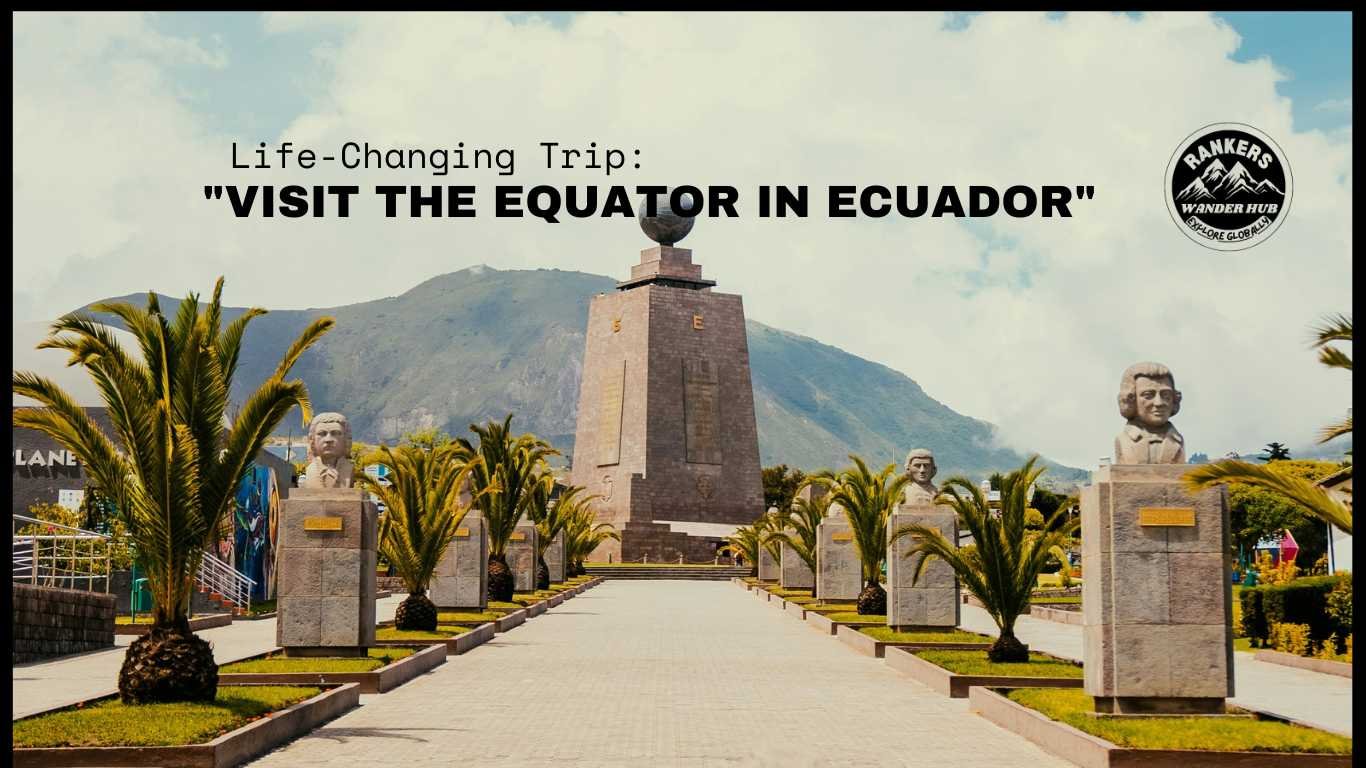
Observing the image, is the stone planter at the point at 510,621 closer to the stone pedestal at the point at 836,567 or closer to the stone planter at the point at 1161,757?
the stone pedestal at the point at 836,567

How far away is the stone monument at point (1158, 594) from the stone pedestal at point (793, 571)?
31.8 metres

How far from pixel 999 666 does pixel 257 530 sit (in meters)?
25.3

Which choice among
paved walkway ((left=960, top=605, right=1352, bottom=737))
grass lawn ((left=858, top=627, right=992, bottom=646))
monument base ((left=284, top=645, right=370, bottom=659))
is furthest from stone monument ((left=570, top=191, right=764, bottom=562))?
monument base ((left=284, top=645, right=370, bottom=659))

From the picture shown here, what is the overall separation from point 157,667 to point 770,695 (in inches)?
248

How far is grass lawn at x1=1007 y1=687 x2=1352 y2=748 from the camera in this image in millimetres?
11469

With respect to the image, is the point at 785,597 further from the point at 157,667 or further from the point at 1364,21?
the point at 1364,21

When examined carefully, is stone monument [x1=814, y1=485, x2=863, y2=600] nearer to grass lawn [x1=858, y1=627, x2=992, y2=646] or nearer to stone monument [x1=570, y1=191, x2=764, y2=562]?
grass lawn [x1=858, y1=627, x2=992, y2=646]

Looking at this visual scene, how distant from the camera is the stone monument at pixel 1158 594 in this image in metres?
13.4

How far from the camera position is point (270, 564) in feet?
135

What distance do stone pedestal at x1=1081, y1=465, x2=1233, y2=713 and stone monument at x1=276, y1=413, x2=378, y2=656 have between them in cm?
871

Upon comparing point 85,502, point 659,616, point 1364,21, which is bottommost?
point 659,616

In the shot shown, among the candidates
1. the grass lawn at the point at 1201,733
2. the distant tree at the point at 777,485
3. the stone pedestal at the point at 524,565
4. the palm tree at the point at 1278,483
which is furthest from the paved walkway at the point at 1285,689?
the distant tree at the point at 777,485

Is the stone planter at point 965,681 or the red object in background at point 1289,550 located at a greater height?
the red object in background at point 1289,550
